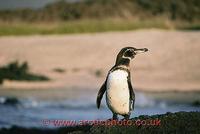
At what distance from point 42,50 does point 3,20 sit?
16.9m

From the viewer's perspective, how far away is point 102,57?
3431 cm

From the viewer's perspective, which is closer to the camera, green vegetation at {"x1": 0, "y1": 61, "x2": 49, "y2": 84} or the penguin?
the penguin

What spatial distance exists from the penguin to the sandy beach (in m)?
17.3

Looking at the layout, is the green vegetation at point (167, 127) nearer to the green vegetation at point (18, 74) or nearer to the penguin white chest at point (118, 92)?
the penguin white chest at point (118, 92)

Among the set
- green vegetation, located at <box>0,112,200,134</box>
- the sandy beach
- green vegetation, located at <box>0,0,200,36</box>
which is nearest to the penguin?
green vegetation, located at <box>0,112,200,134</box>

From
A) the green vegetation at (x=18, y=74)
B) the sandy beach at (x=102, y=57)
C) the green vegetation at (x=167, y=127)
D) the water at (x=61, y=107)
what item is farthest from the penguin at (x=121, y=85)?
the green vegetation at (x=18, y=74)

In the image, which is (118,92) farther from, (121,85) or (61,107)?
(61,107)

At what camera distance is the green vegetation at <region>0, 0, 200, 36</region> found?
47.1 m

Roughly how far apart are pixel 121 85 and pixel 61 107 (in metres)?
12.3

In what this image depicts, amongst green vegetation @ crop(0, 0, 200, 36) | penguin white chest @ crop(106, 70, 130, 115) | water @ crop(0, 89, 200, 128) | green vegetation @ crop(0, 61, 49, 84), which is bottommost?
penguin white chest @ crop(106, 70, 130, 115)

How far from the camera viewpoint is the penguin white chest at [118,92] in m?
7.44

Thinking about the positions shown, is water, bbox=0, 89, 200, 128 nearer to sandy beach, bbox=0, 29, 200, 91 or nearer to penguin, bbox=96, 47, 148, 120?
sandy beach, bbox=0, 29, 200, 91

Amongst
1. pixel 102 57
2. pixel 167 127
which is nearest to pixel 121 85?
pixel 167 127

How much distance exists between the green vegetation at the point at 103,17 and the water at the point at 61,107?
21.2 metres
